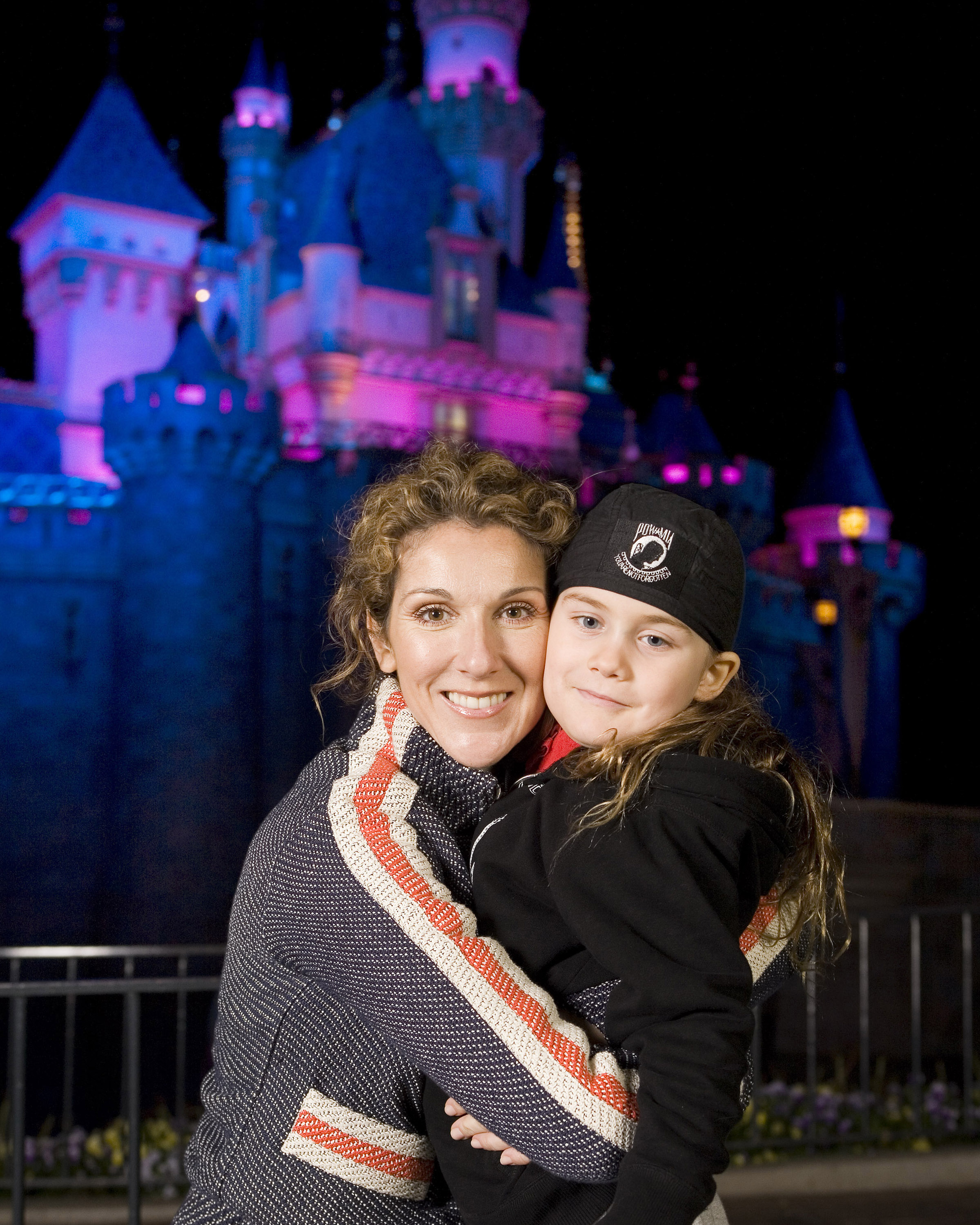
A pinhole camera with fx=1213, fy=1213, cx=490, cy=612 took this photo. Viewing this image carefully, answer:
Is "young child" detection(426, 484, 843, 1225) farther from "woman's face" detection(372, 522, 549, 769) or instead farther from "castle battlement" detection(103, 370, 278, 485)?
"castle battlement" detection(103, 370, 278, 485)

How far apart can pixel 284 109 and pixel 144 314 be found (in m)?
6.55

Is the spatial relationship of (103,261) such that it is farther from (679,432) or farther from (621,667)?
(621,667)

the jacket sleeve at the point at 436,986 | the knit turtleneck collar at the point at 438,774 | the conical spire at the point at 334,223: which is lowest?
the jacket sleeve at the point at 436,986

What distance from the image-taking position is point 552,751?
1.63 m

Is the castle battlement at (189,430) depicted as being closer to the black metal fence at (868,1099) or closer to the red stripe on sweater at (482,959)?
the black metal fence at (868,1099)

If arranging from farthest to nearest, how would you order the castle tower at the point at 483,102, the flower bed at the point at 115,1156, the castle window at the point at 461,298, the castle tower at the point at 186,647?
the castle tower at the point at 483,102
the castle window at the point at 461,298
the castle tower at the point at 186,647
the flower bed at the point at 115,1156

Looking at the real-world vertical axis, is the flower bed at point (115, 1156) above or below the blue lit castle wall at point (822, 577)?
below

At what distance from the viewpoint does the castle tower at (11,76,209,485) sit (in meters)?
17.5

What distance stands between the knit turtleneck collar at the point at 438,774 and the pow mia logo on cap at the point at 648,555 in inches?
12.6

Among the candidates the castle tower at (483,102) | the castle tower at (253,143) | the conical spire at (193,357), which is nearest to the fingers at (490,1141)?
the conical spire at (193,357)

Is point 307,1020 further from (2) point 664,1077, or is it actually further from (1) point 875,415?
(1) point 875,415

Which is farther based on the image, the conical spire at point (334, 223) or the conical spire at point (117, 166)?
the conical spire at point (334, 223)

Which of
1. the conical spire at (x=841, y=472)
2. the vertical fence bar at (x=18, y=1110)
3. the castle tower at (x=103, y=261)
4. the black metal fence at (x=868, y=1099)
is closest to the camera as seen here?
the vertical fence bar at (x=18, y=1110)

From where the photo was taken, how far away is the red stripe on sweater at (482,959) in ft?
4.02
